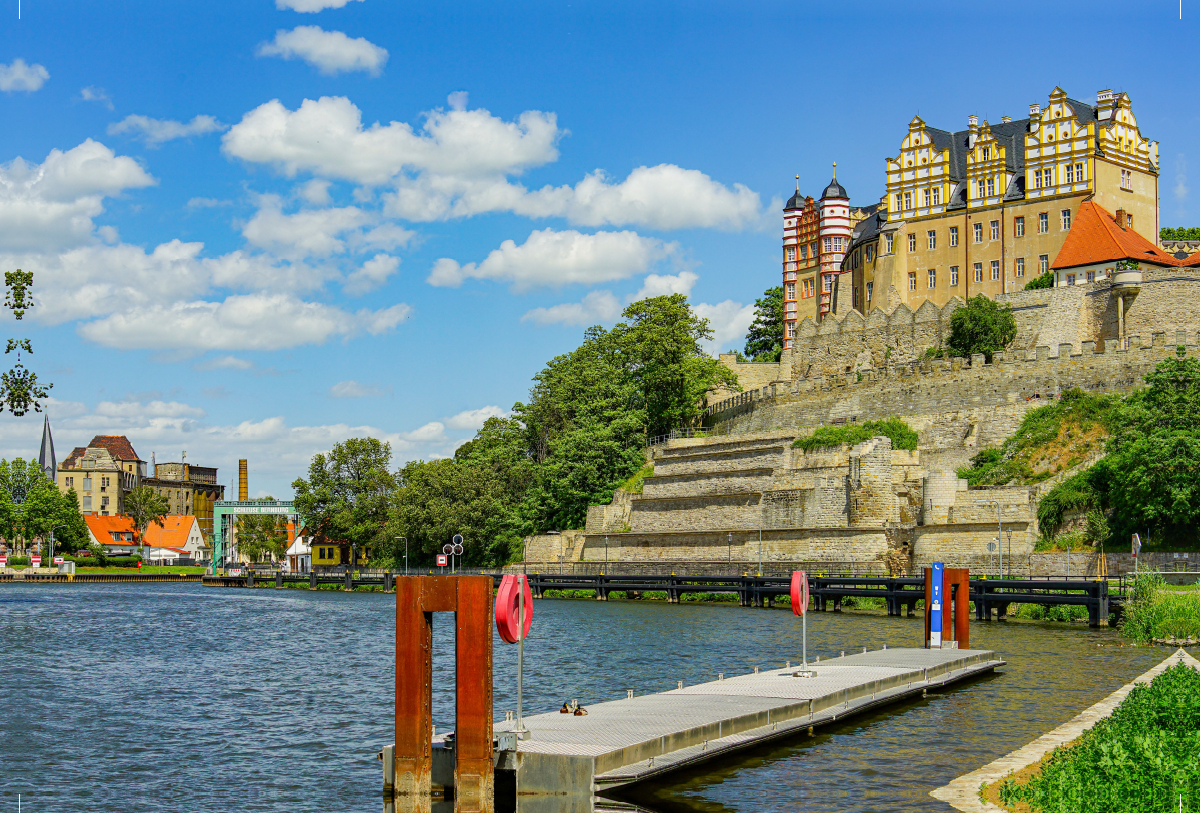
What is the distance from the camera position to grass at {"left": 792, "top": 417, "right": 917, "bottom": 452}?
62750 millimetres

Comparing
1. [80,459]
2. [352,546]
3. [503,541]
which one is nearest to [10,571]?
[352,546]

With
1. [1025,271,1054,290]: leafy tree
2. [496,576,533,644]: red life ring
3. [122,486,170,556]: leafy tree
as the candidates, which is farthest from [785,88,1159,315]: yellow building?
[122,486,170,556]: leafy tree

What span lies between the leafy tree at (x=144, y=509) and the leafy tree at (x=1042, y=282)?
396ft

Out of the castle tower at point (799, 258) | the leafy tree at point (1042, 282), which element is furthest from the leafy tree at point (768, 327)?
the leafy tree at point (1042, 282)

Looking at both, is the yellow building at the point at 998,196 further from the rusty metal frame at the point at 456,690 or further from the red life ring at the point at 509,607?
the rusty metal frame at the point at 456,690

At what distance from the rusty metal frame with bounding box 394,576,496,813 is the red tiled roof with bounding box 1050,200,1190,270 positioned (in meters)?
59.4

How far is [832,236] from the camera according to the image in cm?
9556

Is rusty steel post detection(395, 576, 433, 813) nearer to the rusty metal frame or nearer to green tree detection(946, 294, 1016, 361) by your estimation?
the rusty metal frame

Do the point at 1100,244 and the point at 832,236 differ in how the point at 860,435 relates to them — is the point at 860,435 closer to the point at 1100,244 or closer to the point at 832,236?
the point at 1100,244

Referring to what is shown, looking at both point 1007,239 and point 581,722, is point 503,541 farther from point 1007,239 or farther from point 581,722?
point 581,722

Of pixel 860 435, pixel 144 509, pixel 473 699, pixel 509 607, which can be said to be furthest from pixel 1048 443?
pixel 144 509

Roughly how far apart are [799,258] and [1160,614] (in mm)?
67804

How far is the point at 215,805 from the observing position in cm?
1761

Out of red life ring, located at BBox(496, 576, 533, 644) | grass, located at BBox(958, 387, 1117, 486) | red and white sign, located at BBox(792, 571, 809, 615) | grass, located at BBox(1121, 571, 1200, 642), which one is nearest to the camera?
red life ring, located at BBox(496, 576, 533, 644)
